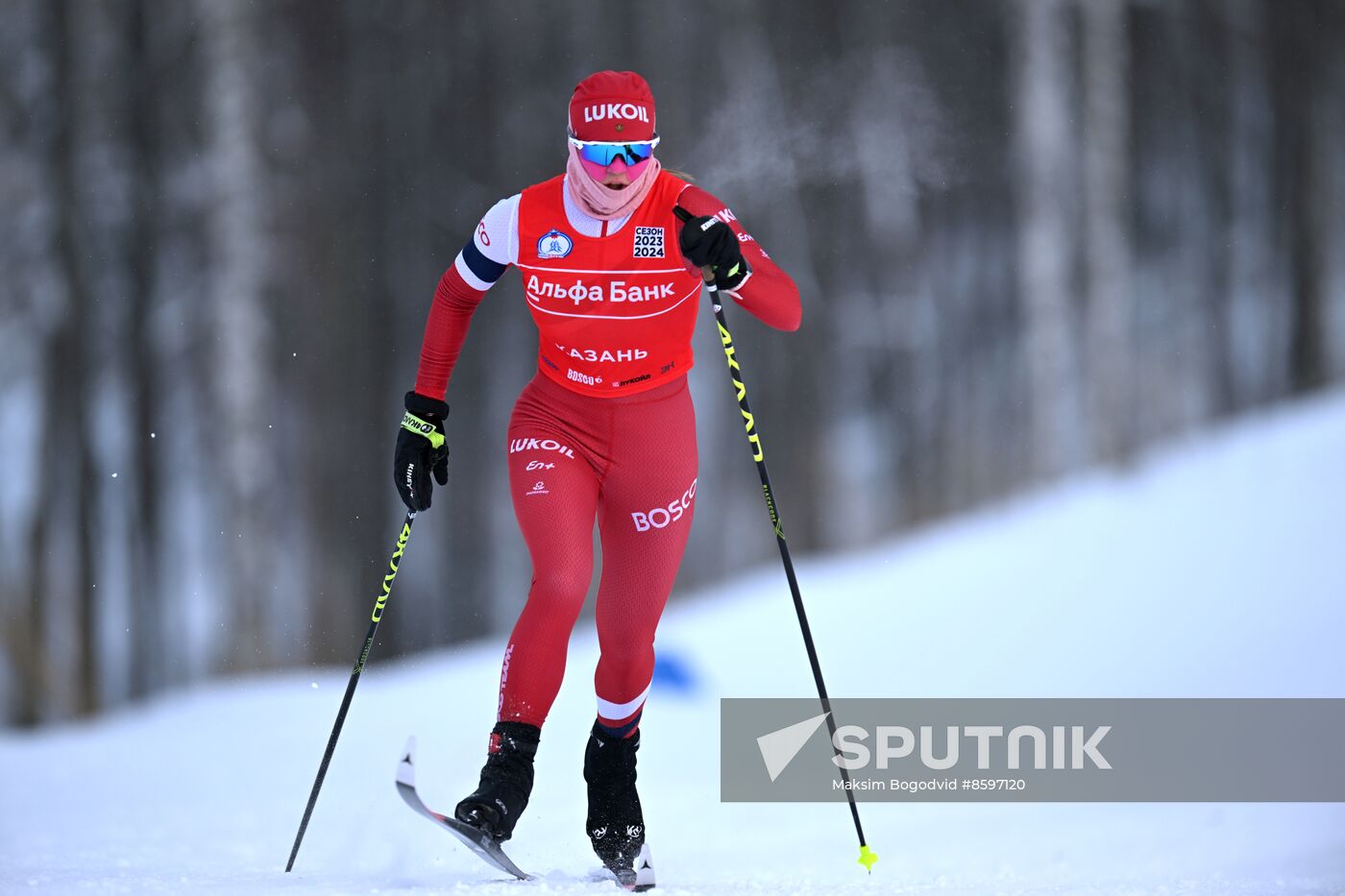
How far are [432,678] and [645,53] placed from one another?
5345 mm

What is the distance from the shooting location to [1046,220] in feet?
→ 32.3

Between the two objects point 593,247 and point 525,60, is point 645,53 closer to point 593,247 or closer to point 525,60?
point 525,60

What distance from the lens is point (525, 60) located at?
10.5m

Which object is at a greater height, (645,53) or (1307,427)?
(645,53)

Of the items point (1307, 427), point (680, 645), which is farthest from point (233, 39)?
point (1307, 427)

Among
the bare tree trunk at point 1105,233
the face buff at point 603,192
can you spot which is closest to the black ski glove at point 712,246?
the face buff at point 603,192

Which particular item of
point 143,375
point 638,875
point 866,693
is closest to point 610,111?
point 638,875

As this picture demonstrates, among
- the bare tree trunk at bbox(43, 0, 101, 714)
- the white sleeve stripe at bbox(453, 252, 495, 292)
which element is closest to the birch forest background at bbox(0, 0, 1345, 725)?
the bare tree trunk at bbox(43, 0, 101, 714)

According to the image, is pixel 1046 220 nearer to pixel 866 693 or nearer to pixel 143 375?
pixel 866 693

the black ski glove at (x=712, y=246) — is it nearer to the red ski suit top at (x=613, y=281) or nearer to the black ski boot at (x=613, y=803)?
the red ski suit top at (x=613, y=281)

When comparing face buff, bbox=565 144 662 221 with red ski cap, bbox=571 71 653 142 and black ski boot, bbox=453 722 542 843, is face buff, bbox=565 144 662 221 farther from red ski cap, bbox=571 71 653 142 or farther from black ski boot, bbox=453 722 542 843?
black ski boot, bbox=453 722 542 843

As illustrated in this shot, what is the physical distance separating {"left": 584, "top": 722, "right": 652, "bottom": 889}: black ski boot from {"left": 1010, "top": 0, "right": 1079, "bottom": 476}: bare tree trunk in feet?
23.3

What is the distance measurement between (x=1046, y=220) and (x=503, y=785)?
7887mm

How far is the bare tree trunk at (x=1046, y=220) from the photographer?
384 inches
